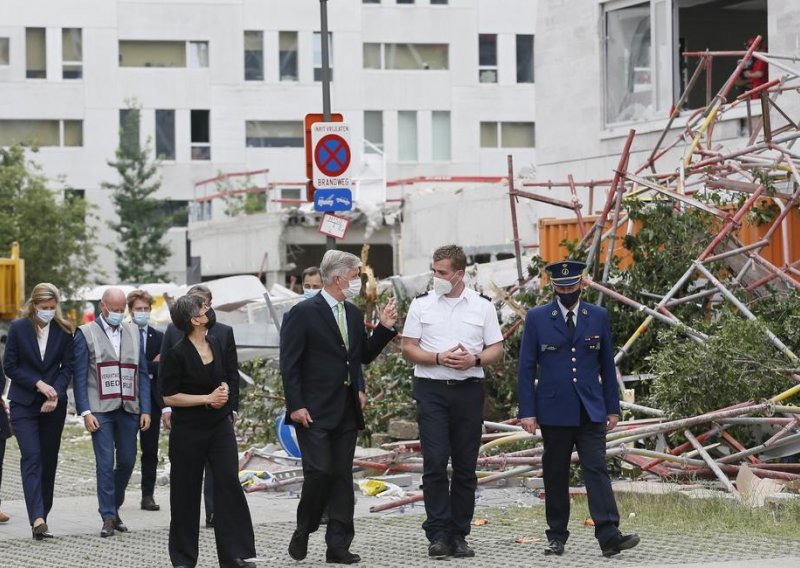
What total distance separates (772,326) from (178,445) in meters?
5.98

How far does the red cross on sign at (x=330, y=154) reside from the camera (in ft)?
57.4

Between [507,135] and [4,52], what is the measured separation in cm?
1803

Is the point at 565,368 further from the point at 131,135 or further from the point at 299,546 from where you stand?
the point at 131,135

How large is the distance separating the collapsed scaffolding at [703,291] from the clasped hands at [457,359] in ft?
6.79

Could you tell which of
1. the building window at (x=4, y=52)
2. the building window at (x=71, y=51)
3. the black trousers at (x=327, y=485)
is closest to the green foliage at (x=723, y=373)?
the black trousers at (x=327, y=485)

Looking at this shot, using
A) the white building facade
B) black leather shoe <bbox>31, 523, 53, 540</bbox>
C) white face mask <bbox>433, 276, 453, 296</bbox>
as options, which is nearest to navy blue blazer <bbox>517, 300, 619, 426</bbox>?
white face mask <bbox>433, 276, 453, 296</bbox>

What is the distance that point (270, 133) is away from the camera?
5662 centimetres

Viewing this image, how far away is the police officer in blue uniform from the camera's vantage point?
9992 millimetres

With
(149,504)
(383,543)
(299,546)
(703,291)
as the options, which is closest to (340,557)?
(299,546)

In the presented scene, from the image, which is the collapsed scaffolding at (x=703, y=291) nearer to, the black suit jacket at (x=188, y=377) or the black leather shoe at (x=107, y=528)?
the black leather shoe at (x=107, y=528)

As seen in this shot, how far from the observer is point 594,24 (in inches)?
841

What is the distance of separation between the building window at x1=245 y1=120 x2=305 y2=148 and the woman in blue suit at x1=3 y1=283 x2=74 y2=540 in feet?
146

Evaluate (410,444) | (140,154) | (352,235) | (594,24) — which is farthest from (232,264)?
(410,444)

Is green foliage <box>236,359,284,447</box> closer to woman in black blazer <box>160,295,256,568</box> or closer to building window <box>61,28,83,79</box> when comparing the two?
woman in black blazer <box>160,295,256,568</box>
